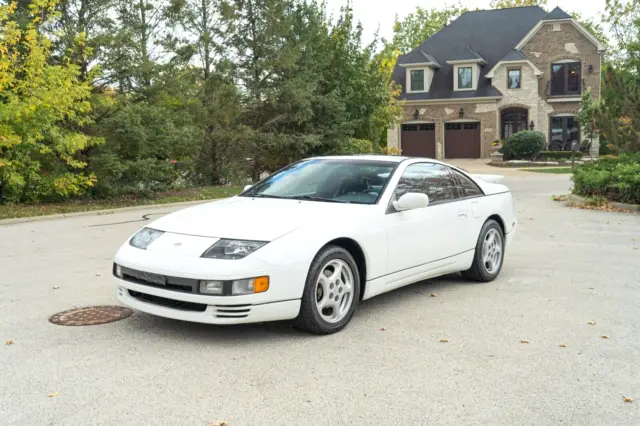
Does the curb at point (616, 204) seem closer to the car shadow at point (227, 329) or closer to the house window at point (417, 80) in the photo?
the car shadow at point (227, 329)

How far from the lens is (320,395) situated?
13.6 feet

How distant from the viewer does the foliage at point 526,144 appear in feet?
134

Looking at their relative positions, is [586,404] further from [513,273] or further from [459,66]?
[459,66]

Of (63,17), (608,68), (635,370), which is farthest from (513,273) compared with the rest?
(63,17)

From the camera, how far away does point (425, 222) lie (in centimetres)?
656

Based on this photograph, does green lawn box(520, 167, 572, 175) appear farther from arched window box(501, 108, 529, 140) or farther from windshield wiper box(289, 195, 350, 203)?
windshield wiper box(289, 195, 350, 203)

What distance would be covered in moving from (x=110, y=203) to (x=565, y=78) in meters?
35.5

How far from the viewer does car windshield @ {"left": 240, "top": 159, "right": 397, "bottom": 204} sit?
251 inches

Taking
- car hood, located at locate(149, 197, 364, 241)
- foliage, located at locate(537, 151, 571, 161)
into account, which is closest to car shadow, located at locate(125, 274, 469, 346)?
car hood, located at locate(149, 197, 364, 241)

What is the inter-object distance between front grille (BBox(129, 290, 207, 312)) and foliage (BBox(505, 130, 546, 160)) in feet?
125

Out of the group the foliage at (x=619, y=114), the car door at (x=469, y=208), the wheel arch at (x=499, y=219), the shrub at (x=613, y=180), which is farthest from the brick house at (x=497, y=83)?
the car door at (x=469, y=208)

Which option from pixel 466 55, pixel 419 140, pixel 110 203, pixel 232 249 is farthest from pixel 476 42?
pixel 232 249

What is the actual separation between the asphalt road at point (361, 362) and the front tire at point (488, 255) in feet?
Answer: 0.47

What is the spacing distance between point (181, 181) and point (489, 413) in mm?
20544
